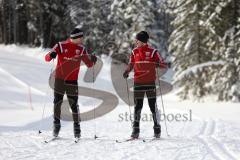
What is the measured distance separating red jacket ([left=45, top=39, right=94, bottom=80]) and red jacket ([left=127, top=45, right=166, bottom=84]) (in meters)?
1.10

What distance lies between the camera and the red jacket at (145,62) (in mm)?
10352

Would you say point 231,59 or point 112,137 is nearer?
point 112,137

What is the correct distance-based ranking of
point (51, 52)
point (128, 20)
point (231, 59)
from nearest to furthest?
1. point (51, 52)
2. point (231, 59)
3. point (128, 20)

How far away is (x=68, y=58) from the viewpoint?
1025 centimetres

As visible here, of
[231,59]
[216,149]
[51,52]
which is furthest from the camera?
[231,59]

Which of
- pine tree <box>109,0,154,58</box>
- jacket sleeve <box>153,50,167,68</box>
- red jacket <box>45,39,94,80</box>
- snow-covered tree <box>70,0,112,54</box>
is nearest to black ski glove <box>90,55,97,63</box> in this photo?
red jacket <box>45,39,94,80</box>

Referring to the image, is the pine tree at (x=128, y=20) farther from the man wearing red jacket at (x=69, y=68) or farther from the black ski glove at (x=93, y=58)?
the man wearing red jacket at (x=69, y=68)

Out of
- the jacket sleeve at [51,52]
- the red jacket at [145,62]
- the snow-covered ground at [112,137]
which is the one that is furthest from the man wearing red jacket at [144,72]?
the jacket sleeve at [51,52]

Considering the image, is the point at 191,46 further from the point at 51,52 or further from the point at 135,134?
the point at 51,52

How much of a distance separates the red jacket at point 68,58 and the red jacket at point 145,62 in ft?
3.62

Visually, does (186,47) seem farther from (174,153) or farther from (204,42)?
(174,153)

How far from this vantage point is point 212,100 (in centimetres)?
2642

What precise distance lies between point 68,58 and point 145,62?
65.2 inches

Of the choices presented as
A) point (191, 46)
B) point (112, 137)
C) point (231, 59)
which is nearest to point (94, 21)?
point (191, 46)
